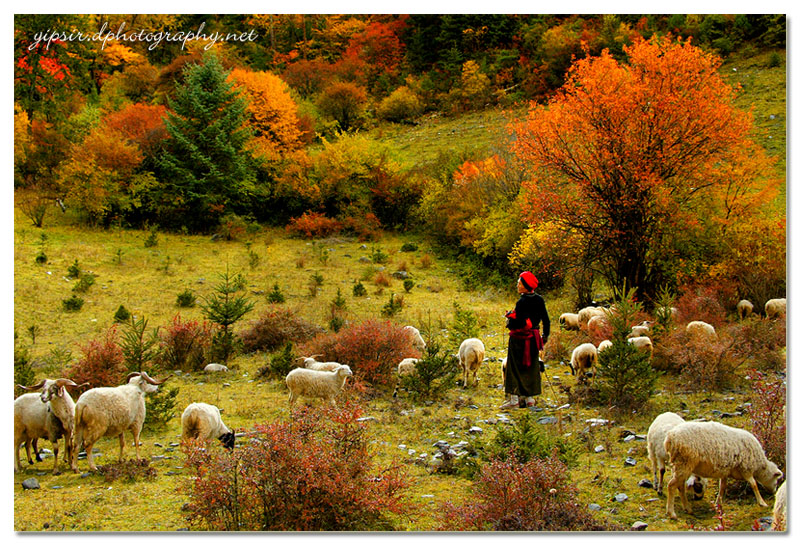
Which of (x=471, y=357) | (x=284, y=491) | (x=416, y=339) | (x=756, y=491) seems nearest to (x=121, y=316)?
(x=416, y=339)

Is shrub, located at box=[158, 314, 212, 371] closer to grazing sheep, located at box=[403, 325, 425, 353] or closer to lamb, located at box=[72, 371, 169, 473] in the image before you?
grazing sheep, located at box=[403, 325, 425, 353]

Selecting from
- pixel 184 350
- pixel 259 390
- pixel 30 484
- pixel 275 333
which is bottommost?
pixel 259 390

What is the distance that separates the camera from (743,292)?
1694 centimetres

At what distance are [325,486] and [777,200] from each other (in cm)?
1846

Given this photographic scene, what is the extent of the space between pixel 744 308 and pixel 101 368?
16.4 metres

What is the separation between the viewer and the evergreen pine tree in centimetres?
3325

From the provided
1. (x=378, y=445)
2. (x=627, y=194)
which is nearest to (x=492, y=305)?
(x=627, y=194)

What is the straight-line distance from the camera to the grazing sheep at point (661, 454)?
6.80 m

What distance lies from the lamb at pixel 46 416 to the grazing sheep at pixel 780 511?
28.9ft

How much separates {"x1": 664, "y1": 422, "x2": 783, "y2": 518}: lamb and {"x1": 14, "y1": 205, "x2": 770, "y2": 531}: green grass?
14.5 inches

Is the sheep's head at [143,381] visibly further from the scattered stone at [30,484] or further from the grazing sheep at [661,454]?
the grazing sheep at [661,454]

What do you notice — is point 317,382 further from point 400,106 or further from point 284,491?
point 400,106

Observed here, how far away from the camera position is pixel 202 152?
33.8 metres

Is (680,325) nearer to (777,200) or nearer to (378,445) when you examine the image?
(777,200)
